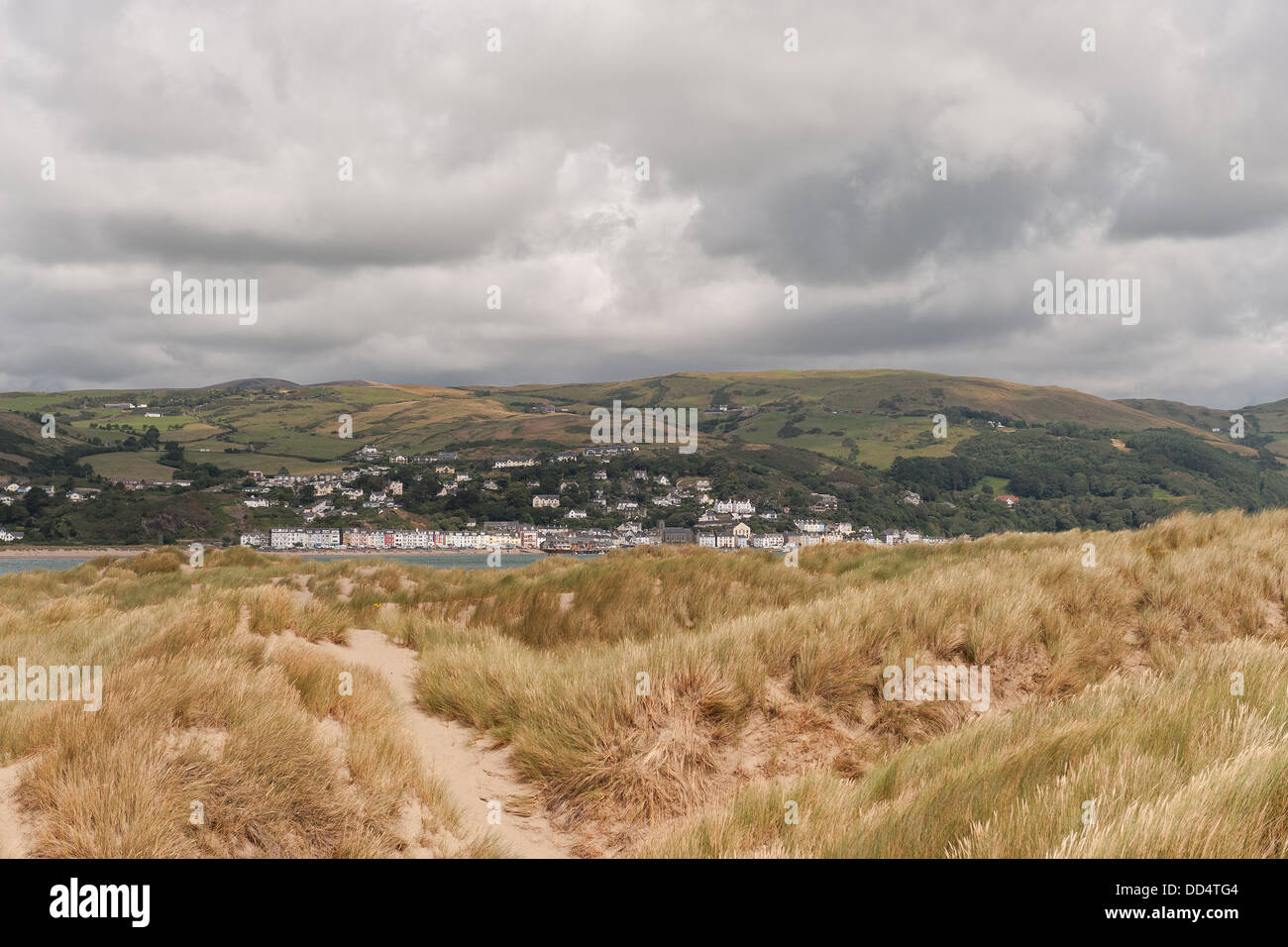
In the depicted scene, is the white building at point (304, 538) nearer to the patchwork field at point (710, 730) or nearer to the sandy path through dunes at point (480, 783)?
the patchwork field at point (710, 730)

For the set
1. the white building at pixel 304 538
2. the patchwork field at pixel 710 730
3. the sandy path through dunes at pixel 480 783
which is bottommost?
the white building at pixel 304 538

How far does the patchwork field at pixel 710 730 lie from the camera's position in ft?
12.4

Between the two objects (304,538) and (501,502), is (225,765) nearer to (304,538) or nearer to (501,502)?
(304,538)

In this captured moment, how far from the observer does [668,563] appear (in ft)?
49.7

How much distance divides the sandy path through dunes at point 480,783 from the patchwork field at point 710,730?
0.03 meters

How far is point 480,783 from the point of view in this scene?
6336 millimetres

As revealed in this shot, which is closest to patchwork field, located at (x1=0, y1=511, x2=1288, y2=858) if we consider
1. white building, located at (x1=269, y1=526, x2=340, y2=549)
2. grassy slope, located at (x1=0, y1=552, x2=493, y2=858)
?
grassy slope, located at (x1=0, y1=552, x2=493, y2=858)

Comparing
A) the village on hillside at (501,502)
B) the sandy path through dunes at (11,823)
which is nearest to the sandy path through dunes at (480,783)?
the sandy path through dunes at (11,823)

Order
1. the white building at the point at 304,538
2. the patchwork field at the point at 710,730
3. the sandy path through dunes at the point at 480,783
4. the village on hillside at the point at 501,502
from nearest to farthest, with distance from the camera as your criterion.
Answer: the patchwork field at the point at 710,730 → the sandy path through dunes at the point at 480,783 → the village on hillside at the point at 501,502 → the white building at the point at 304,538

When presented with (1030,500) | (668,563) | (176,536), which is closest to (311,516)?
(176,536)

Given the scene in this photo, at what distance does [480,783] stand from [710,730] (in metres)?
2.28
